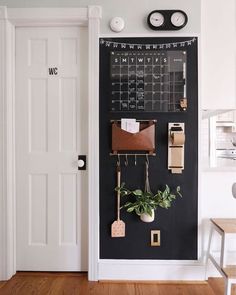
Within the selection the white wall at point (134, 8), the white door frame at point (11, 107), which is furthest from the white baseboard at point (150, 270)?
the white wall at point (134, 8)

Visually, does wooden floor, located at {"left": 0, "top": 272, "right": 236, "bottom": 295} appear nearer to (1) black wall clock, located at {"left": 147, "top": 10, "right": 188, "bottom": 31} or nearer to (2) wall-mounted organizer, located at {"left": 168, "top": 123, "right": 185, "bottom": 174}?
(2) wall-mounted organizer, located at {"left": 168, "top": 123, "right": 185, "bottom": 174}

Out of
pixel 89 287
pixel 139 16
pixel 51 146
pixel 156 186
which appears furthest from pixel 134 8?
pixel 89 287

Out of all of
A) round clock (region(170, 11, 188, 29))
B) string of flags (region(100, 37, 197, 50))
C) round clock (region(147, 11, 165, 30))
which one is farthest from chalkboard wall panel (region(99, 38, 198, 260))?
round clock (region(170, 11, 188, 29))

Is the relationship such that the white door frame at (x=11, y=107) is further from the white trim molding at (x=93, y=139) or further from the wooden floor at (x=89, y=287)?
the wooden floor at (x=89, y=287)

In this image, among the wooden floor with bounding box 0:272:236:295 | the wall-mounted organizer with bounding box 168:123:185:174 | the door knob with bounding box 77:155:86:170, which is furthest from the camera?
the door knob with bounding box 77:155:86:170

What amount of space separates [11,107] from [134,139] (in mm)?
1081

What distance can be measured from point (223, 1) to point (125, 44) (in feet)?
3.05

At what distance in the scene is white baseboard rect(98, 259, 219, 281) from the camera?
2.25 m

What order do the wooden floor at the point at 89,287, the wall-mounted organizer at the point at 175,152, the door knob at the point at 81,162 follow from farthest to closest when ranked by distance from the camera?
1. the door knob at the point at 81,162
2. the wall-mounted organizer at the point at 175,152
3. the wooden floor at the point at 89,287

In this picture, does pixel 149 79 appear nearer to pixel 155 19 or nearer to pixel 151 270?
pixel 155 19

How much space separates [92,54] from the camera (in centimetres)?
221

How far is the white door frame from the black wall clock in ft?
1.42

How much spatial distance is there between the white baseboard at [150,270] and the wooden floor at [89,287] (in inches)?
1.9

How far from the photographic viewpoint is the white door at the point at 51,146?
232cm
